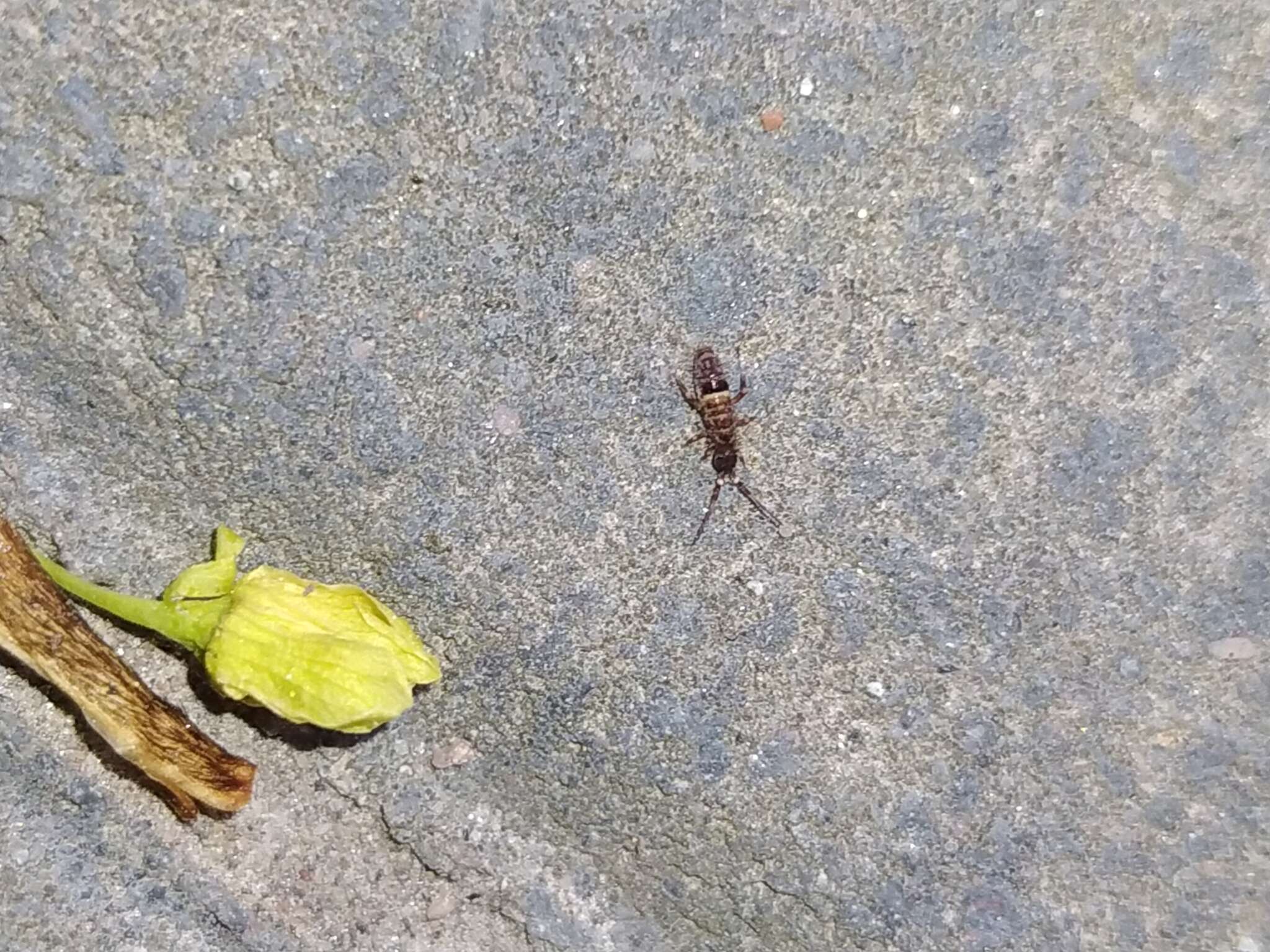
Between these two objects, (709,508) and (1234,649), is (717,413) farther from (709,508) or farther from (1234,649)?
(1234,649)

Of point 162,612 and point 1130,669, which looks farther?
point 1130,669

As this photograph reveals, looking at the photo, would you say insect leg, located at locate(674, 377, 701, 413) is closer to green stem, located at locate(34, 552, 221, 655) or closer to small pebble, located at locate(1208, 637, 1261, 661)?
green stem, located at locate(34, 552, 221, 655)

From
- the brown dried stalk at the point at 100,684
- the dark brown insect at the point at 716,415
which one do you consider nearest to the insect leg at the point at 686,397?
the dark brown insect at the point at 716,415

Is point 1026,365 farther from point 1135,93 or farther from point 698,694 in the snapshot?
point 698,694

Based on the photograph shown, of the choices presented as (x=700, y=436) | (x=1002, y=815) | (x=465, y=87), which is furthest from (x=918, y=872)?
(x=465, y=87)

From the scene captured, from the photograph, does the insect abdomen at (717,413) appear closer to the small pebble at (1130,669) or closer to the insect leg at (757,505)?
the insect leg at (757,505)

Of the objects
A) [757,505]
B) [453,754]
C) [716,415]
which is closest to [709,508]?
[757,505]
